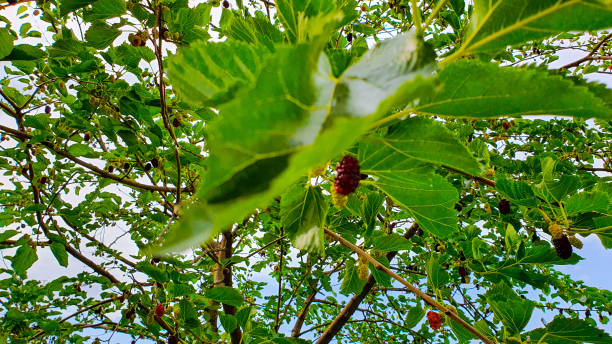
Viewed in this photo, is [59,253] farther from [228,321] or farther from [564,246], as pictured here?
[564,246]

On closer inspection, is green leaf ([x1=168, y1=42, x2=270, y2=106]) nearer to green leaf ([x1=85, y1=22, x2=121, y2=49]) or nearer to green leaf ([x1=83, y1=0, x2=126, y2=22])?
green leaf ([x1=83, y1=0, x2=126, y2=22])

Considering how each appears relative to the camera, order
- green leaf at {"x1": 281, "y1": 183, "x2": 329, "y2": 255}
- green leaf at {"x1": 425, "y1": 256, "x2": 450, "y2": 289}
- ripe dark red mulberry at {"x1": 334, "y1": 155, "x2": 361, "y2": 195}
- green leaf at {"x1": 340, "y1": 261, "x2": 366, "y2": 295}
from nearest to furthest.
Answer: ripe dark red mulberry at {"x1": 334, "y1": 155, "x2": 361, "y2": 195} → green leaf at {"x1": 281, "y1": 183, "x2": 329, "y2": 255} → green leaf at {"x1": 425, "y1": 256, "x2": 450, "y2": 289} → green leaf at {"x1": 340, "y1": 261, "x2": 366, "y2": 295}

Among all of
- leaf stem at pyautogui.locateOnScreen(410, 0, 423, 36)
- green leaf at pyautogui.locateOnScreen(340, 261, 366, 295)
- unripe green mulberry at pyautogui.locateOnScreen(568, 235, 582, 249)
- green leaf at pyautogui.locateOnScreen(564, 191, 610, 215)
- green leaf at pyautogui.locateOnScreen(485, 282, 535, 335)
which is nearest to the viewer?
leaf stem at pyautogui.locateOnScreen(410, 0, 423, 36)

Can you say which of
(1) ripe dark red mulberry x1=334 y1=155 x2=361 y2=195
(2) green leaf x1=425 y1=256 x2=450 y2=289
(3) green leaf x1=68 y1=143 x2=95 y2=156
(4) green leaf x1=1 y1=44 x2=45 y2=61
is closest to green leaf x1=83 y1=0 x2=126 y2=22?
(4) green leaf x1=1 y1=44 x2=45 y2=61

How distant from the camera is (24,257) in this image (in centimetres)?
168

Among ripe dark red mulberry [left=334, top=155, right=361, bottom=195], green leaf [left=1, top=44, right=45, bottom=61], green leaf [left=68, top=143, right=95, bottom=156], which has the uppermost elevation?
green leaf [left=68, top=143, right=95, bottom=156]

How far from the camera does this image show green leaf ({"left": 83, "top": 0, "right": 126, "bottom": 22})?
38.7 inches

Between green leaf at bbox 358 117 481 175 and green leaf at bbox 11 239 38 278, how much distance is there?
2.02 metres

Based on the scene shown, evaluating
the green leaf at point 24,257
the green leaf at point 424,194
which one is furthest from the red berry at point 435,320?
the green leaf at point 24,257

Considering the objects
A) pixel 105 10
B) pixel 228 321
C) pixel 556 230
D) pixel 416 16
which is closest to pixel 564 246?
pixel 556 230

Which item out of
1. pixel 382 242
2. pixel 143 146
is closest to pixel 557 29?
pixel 382 242

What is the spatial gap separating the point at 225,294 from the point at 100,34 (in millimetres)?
998

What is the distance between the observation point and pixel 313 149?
0.54 feet

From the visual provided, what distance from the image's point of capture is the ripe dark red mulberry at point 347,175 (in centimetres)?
48
